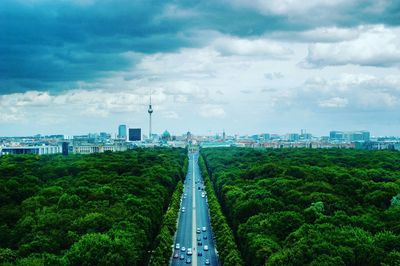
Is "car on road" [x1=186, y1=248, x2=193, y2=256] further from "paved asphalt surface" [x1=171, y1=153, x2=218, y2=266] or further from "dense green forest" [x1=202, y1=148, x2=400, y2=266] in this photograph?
"dense green forest" [x1=202, y1=148, x2=400, y2=266]

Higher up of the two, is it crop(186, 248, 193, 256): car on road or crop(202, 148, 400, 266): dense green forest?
crop(202, 148, 400, 266): dense green forest

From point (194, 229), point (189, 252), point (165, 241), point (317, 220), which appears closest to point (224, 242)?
point (189, 252)

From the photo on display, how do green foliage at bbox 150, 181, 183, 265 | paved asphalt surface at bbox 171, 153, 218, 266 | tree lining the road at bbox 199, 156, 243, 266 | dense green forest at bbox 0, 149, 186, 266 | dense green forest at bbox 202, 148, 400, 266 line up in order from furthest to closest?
paved asphalt surface at bbox 171, 153, 218, 266
green foliage at bbox 150, 181, 183, 265
tree lining the road at bbox 199, 156, 243, 266
dense green forest at bbox 0, 149, 186, 266
dense green forest at bbox 202, 148, 400, 266

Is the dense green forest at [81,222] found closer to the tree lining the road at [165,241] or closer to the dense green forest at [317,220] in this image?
the tree lining the road at [165,241]

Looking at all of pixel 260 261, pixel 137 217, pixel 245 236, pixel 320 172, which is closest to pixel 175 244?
pixel 137 217

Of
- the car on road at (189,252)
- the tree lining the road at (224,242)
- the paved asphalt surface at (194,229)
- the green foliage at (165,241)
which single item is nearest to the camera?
the tree lining the road at (224,242)

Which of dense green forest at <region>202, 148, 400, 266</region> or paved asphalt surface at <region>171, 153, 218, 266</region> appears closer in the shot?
dense green forest at <region>202, 148, 400, 266</region>

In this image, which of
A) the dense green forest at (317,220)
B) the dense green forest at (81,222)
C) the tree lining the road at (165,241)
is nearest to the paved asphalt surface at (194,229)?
the tree lining the road at (165,241)

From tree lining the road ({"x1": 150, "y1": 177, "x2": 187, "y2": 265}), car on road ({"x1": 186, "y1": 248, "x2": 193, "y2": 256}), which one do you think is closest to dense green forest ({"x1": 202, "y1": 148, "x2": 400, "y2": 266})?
car on road ({"x1": 186, "y1": 248, "x2": 193, "y2": 256})

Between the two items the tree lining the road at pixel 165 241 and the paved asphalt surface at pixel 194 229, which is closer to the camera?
the tree lining the road at pixel 165 241

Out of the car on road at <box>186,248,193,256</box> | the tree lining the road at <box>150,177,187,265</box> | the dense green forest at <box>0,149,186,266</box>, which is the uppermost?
the dense green forest at <box>0,149,186,266</box>

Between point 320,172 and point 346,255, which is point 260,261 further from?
point 320,172
